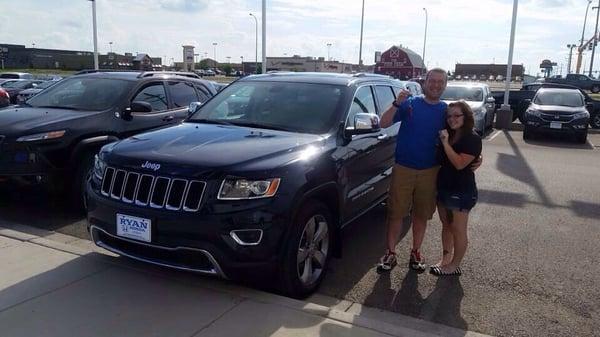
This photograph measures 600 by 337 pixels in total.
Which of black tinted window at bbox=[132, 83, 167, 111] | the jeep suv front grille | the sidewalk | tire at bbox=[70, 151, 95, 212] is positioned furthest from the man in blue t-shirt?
black tinted window at bbox=[132, 83, 167, 111]

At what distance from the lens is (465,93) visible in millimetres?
16047

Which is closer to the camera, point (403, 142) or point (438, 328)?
point (438, 328)

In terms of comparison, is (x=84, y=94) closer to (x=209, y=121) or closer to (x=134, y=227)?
(x=209, y=121)

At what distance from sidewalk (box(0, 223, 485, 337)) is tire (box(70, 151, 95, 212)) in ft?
4.96

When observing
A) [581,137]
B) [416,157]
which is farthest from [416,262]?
[581,137]

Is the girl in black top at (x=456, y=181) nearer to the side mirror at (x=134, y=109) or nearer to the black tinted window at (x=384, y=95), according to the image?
the black tinted window at (x=384, y=95)

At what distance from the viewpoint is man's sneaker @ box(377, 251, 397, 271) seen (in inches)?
186

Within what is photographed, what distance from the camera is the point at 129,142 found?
4312 millimetres

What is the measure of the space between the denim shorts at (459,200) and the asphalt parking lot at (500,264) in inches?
26.1

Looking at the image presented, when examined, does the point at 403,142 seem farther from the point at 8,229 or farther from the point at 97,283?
the point at 8,229

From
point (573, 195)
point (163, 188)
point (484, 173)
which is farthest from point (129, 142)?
point (484, 173)

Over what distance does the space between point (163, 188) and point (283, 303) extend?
119cm

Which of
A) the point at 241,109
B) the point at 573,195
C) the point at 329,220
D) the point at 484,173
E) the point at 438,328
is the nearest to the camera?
the point at 438,328

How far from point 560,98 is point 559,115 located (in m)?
1.28
